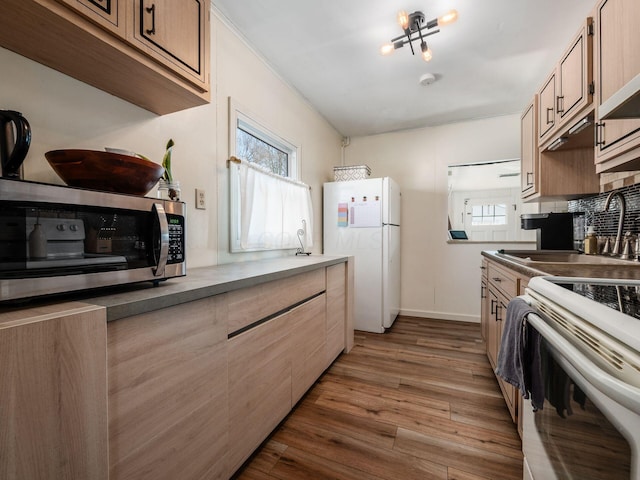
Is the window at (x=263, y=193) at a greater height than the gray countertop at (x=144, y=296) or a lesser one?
greater

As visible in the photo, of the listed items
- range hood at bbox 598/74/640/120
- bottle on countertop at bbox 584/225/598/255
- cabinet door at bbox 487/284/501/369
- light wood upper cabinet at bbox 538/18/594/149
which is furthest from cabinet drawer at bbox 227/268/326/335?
bottle on countertop at bbox 584/225/598/255

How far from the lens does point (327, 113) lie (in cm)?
334

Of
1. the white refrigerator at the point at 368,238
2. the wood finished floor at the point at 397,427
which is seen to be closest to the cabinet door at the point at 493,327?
the wood finished floor at the point at 397,427

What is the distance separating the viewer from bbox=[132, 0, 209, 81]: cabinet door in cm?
107

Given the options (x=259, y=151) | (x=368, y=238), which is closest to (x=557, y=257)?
(x=368, y=238)

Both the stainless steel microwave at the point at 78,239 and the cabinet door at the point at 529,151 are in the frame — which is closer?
the stainless steel microwave at the point at 78,239

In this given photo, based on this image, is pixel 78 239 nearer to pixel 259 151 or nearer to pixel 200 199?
pixel 200 199

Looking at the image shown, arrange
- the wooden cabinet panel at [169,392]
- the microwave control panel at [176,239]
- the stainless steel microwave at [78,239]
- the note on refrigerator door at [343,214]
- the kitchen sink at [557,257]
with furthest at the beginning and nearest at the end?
the note on refrigerator door at [343,214] → the kitchen sink at [557,257] → the microwave control panel at [176,239] → the wooden cabinet panel at [169,392] → the stainless steel microwave at [78,239]

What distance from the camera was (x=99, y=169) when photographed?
94 centimetres

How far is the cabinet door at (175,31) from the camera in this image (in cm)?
107

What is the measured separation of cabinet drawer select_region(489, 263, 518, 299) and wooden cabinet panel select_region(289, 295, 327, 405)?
1165mm

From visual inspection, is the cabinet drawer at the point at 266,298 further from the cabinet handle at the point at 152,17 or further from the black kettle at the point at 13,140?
the cabinet handle at the point at 152,17

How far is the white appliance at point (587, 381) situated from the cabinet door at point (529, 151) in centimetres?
171

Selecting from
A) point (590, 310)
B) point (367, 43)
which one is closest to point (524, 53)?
point (367, 43)
